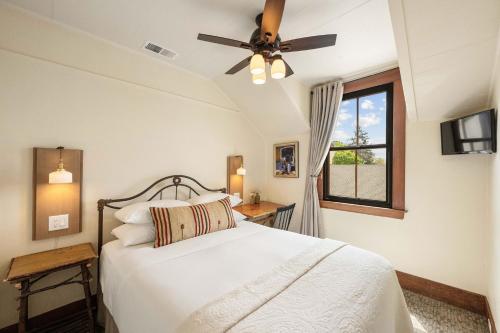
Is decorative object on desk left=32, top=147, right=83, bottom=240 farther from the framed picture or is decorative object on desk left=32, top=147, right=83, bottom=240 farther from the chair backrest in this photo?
the framed picture

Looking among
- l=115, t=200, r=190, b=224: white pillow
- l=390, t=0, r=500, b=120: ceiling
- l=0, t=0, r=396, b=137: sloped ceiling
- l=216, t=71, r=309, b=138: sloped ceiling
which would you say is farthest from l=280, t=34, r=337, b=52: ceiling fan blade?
l=115, t=200, r=190, b=224: white pillow

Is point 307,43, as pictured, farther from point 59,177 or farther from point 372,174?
point 59,177

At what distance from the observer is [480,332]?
1771 millimetres

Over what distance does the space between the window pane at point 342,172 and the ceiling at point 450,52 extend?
1036 millimetres

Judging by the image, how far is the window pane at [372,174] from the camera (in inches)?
105

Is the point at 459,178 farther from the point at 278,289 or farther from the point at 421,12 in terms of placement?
the point at 278,289

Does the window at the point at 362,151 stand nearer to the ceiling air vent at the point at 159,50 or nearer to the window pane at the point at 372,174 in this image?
the window pane at the point at 372,174

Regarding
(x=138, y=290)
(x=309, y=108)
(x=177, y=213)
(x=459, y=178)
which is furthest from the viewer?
(x=309, y=108)

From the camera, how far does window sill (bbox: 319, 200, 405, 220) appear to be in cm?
246

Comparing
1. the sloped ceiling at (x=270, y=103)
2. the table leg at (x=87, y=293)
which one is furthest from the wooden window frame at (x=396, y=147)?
the table leg at (x=87, y=293)

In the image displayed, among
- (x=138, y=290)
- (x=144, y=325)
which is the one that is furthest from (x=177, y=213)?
(x=144, y=325)

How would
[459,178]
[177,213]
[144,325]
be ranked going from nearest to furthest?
[144,325] → [177,213] → [459,178]

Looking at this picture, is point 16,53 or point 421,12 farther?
point 16,53

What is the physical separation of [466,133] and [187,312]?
97.9 inches
